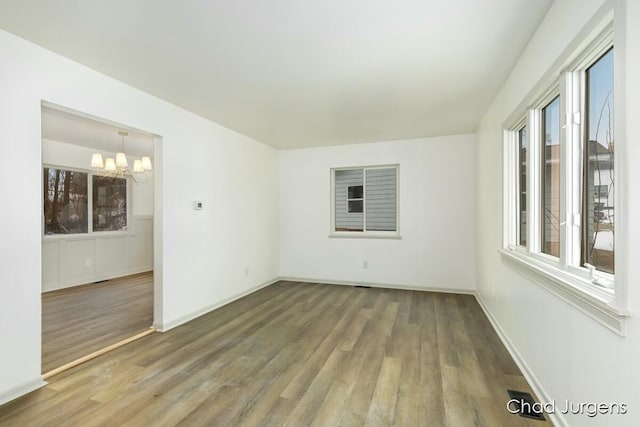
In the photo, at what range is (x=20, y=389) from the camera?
2160mm

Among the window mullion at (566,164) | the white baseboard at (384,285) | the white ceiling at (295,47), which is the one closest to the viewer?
the window mullion at (566,164)

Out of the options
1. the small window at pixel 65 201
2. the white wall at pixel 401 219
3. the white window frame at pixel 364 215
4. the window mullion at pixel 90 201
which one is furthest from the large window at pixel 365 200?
the small window at pixel 65 201

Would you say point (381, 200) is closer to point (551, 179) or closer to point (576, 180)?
point (551, 179)

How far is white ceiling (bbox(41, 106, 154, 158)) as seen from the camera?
162 inches

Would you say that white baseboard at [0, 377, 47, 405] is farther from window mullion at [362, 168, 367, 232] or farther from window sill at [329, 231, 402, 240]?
window mullion at [362, 168, 367, 232]

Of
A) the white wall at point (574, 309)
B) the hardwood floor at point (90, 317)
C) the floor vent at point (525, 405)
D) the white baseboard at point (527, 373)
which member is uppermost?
the white wall at point (574, 309)

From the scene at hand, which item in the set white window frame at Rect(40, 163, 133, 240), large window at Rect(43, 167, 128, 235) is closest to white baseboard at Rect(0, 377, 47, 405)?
white window frame at Rect(40, 163, 133, 240)

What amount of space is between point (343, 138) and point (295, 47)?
2869mm

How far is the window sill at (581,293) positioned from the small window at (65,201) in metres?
6.92

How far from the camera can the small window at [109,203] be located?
616 centimetres

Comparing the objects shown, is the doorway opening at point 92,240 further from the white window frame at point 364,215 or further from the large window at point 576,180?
the large window at point 576,180

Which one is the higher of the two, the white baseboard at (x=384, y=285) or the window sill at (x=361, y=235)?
the window sill at (x=361, y=235)

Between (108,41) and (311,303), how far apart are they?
3.64m

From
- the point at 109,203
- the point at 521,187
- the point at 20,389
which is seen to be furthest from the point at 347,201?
the point at 109,203
